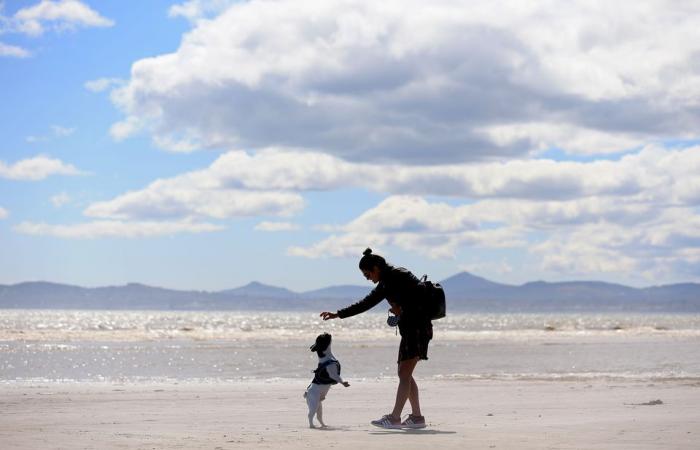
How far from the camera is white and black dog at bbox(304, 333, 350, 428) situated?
9.29 m

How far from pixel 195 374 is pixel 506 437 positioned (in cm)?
1190

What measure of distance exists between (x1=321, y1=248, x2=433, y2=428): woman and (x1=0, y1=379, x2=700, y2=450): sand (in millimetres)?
377

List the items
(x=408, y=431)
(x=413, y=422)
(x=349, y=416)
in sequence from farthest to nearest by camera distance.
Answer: (x=349, y=416), (x=413, y=422), (x=408, y=431)

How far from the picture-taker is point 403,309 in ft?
30.4

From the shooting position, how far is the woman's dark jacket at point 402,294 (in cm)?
920

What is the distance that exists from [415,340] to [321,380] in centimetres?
105

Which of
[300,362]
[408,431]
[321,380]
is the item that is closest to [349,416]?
[321,380]

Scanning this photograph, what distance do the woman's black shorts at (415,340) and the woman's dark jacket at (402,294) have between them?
6cm

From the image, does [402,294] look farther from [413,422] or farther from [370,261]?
[413,422]

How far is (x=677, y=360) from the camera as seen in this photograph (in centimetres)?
2252

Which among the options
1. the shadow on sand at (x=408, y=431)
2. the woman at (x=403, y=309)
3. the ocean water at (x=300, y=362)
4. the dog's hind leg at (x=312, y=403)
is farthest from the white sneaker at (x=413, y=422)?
the ocean water at (x=300, y=362)

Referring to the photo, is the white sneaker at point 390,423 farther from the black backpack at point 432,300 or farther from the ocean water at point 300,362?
the ocean water at point 300,362

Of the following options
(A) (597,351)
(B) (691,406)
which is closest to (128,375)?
(B) (691,406)

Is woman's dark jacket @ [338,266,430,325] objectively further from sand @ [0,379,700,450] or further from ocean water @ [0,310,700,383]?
ocean water @ [0,310,700,383]
